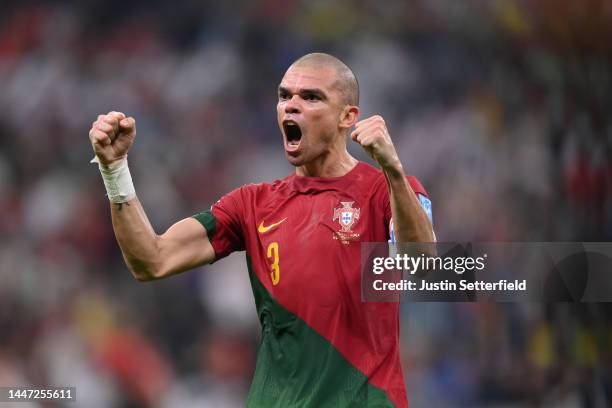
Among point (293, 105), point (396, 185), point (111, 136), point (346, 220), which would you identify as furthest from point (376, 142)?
point (111, 136)

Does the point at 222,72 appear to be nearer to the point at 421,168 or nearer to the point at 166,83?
the point at 166,83

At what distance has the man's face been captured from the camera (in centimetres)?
346

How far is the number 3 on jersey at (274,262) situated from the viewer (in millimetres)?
3362

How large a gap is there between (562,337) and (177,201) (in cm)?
271

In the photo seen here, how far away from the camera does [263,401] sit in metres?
3.30

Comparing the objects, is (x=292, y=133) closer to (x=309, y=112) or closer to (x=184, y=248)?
(x=309, y=112)

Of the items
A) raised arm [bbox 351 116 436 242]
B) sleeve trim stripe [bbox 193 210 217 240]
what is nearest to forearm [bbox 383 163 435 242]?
raised arm [bbox 351 116 436 242]

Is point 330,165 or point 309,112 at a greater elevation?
point 309,112

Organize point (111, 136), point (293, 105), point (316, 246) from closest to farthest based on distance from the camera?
point (111, 136), point (316, 246), point (293, 105)

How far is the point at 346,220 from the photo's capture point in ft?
11.0

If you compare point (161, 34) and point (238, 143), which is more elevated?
point (161, 34)

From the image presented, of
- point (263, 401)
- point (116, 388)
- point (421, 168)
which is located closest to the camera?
point (263, 401)

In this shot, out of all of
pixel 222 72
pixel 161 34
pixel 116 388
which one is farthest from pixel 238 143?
pixel 116 388

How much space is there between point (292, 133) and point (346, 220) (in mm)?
441
